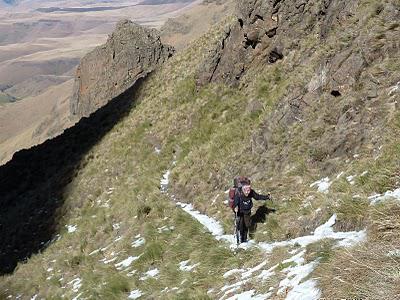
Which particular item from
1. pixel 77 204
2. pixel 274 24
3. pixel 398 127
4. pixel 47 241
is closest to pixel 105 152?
pixel 77 204

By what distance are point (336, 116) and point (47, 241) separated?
1647 centimetres

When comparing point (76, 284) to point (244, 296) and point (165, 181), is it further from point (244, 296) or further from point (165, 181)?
point (244, 296)

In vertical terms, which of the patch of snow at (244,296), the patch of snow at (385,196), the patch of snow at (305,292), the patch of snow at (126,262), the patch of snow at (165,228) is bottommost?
the patch of snow at (126,262)

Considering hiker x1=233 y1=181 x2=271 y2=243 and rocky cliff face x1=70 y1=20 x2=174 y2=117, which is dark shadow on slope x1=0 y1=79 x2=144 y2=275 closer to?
hiker x1=233 y1=181 x2=271 y2=243

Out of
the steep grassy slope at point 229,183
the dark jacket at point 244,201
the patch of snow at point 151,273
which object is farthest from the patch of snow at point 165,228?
the dark jacket at point 244,201

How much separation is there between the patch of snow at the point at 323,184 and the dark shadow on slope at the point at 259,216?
146 centimetres

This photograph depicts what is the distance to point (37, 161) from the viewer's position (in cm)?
3969

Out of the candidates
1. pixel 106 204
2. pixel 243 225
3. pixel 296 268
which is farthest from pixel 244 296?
pixel 106 204

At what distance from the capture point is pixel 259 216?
1387cm

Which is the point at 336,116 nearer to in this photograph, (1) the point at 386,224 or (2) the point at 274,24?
(1) the point at 386,224

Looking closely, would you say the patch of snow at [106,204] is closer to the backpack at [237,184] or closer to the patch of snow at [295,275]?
the backpack at [237,184]

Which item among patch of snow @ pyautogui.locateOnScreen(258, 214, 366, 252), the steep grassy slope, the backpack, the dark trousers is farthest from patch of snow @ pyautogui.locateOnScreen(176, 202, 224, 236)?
patch of snow @ pyautogui.locateOnScreen(258, 214, 366, 252)

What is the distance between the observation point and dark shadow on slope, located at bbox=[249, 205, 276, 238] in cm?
1339

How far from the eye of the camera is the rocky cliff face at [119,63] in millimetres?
62312
